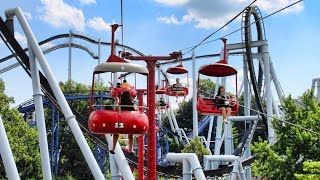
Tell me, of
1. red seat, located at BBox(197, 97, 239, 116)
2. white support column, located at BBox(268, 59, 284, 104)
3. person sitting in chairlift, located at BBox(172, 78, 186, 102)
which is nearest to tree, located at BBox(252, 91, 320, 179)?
red seat, located at BBox(197, 97, 239, 116)

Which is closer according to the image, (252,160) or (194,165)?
(194,165)

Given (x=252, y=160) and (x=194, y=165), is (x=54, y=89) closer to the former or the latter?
(x=194, y=165)

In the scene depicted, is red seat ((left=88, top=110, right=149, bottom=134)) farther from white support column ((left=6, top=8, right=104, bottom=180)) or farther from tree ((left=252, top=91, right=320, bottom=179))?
tree ((left=252, top=91, right=320, bottom=179))

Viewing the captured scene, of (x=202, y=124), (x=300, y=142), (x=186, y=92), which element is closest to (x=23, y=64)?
(x=300, y=142)

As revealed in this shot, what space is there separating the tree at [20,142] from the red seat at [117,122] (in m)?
12.1

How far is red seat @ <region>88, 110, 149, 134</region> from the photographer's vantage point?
734 centimetres

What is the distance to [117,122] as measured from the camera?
24.1ft

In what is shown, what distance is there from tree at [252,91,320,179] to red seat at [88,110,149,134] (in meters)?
4.86

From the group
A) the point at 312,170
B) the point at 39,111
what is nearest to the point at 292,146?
the point at 312,170

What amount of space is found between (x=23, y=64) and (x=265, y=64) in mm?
8442

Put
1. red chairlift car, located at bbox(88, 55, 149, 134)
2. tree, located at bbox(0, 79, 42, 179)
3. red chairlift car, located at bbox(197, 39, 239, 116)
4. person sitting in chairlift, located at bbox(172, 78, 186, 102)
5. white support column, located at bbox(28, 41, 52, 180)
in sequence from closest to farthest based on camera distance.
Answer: red chairlift car, located at bbox(88, 55, 149, 134)
red chairlift car, located at bbox(197, 39, 239, 116)
white support column, located at bbox(28, 41, 52, 180)
person sitting in chairlift, located at bbox(172, 78, 186, 102)
tree, located at bbox(0, 79, 42, 179)

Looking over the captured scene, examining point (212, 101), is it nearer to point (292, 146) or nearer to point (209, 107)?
point (209, 107)

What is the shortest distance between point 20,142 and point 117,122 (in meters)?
13.1

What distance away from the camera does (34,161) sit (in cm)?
1986
